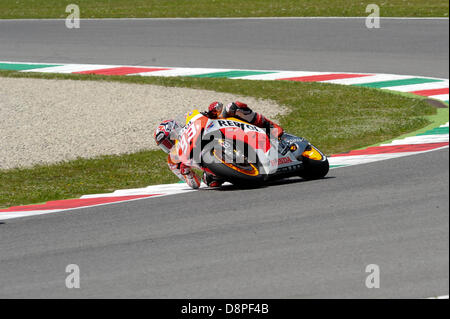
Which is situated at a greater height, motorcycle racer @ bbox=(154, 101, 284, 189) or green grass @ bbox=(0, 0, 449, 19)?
green grass @ bbox=(0, 0, 449, 19)

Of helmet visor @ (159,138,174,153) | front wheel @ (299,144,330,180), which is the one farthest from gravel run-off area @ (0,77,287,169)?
front wheel @ (299,144,330,180)

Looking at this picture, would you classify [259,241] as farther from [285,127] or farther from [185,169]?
[285,127]

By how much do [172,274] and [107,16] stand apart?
19.9 meters

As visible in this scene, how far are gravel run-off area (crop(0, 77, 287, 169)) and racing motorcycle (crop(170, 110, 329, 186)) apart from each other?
3950mm

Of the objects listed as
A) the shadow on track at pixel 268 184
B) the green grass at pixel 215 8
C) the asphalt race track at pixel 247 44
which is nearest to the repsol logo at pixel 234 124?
the shadow on track at pixel 268 184

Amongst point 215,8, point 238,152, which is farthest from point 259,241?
point 215,8

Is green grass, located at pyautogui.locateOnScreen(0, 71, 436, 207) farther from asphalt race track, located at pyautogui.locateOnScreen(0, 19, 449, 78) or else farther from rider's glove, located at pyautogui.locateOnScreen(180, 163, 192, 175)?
asphalt race track, located at pyautogui.locateOnScreen(0, 19, 449, 78)

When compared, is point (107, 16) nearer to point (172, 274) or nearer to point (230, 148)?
point (230, 148)

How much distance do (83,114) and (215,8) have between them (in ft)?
35.7

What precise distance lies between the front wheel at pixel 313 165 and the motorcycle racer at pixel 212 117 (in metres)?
0.39

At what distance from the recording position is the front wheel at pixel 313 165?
30.0 ft

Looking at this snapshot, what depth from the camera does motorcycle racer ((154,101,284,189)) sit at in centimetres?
905
